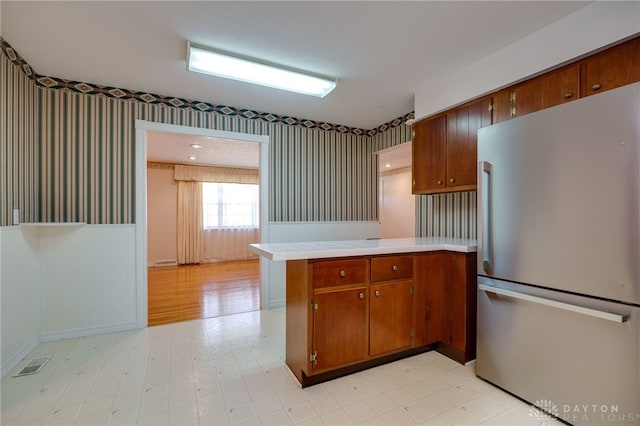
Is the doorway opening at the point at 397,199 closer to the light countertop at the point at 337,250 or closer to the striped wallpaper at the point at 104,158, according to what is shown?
the striped wallpaper at the point at 104,158

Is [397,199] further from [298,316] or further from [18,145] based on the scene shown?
[18,145]

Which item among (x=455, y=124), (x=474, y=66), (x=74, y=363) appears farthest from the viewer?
(x=455, y=124)

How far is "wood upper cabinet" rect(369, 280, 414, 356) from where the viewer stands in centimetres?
206

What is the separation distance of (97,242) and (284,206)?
6.46 ft

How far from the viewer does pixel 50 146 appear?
2680 mm

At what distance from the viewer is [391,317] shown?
7.00 ft

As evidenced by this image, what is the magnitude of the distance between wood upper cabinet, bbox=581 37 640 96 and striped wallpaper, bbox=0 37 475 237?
4.16ft

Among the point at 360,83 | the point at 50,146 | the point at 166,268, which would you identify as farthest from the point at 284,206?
the point at 166,268

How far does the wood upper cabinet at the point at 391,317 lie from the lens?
206 centimetres

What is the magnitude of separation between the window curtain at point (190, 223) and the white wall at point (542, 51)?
19.5 ft

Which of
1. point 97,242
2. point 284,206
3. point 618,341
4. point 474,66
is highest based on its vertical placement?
point 474,66

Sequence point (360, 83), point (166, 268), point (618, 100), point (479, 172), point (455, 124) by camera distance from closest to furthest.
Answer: point (618, 100)
point (479, 172)
point (455, 124)
point (360, 83)
point (166, 268)

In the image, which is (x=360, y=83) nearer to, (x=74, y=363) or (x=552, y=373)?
(x=552, y=373)

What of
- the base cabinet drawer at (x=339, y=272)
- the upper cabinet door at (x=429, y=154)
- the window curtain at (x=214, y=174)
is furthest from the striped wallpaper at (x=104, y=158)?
the window curtain at (x=214, y=174)
